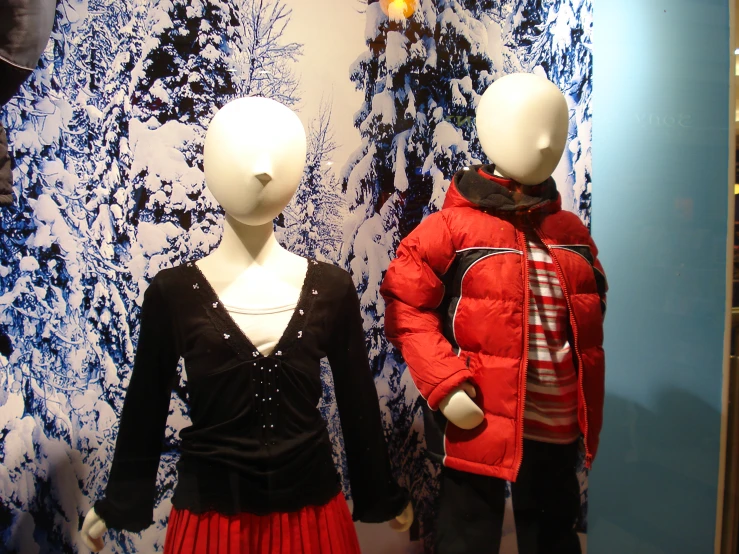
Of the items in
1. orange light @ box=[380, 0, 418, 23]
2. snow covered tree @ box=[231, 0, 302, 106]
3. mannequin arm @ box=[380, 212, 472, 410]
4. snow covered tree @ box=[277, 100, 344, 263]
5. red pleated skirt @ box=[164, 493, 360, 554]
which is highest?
orange light @ box=[380, 0, 418, 23]

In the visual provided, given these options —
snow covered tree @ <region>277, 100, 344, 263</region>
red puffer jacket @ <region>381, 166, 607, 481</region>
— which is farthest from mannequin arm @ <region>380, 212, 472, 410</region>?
snow covered tree @ <region>277, 100, 344, 263</region>

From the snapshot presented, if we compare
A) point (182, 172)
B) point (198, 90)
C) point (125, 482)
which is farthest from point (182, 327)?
point (198, 90)

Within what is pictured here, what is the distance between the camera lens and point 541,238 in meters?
1.36

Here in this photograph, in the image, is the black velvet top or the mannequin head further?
the mannequin head

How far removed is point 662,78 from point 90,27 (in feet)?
5.45

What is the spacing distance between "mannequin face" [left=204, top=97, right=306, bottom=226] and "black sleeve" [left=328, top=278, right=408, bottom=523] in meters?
0.29

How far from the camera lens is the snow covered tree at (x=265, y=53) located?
4.99 feet

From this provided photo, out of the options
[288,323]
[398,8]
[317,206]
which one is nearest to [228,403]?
[288,323]

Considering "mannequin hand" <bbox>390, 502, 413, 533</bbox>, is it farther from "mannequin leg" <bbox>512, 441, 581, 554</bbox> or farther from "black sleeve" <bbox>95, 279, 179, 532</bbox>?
"black sleeve" <bbox>95, 279, 179, 532</bbox>

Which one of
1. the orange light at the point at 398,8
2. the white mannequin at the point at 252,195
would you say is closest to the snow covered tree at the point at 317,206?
the orange light at the point at 398,8

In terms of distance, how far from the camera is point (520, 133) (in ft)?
4.13

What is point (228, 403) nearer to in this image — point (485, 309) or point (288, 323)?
point (288, 323)

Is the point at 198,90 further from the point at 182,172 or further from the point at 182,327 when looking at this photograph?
the point at 182,327

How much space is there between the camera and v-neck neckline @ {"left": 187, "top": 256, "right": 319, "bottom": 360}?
1086 mm
